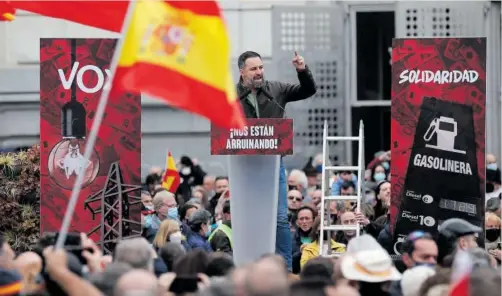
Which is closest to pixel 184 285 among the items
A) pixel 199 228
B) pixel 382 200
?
pixel 199 228

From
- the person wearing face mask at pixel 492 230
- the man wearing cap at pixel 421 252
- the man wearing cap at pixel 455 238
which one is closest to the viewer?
the man wearing cap at pixel 421 252

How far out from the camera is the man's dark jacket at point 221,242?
15.7 metres

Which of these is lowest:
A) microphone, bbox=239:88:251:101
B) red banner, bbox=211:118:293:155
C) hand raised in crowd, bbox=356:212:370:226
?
hand raised in crowd, bbox=356:212:370:226

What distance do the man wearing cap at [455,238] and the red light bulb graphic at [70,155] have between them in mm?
3388

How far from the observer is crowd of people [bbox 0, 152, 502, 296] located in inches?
387

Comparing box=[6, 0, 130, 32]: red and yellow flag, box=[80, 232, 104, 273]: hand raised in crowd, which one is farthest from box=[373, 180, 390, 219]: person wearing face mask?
box=[80, 232, 104, 273]: hand raised in crowd

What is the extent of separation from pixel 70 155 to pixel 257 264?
5.93 metres

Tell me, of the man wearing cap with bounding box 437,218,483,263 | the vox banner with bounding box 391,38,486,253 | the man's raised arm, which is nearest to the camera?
the man wearing cap with bounding box 437,218,483,263

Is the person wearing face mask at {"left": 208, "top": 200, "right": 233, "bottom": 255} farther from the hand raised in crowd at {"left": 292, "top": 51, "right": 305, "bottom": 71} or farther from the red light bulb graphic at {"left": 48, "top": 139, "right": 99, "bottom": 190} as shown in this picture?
the hand raised in crowd at {"left": 292, "top": 51, "right": 305, "bottom": 71}

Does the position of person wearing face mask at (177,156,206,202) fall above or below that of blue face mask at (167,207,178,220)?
above

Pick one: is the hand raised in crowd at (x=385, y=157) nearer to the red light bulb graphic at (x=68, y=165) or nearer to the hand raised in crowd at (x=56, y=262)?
the red light bulb graphic at (x=68, y=165)

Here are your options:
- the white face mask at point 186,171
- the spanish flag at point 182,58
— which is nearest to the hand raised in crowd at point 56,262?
the spanish flag at point 182,58

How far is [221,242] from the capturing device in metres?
15.8

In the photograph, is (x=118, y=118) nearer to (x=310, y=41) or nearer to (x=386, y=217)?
(x=386, y=217)
